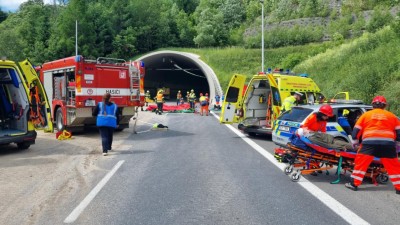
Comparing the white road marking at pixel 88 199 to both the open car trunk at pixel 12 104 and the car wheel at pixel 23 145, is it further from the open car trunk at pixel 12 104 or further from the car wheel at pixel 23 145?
the open car trunk at pixel 12 104

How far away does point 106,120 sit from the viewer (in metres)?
9.69

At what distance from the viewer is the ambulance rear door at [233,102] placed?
1345 centimetres

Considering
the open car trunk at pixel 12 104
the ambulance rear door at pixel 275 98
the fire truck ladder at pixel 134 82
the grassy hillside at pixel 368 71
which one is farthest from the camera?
the grassy hillside at pixel 368 71

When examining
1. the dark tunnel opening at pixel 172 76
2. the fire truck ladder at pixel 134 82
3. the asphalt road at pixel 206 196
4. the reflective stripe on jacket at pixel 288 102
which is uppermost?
the dark tunnel opening at pixel 172 76

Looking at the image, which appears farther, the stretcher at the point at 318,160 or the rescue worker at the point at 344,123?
the rescue worker at the point at 344,123

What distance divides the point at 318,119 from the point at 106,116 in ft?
17.0

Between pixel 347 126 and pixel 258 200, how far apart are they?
14.4 ft

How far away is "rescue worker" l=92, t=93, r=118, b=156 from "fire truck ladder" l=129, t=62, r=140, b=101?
427cm

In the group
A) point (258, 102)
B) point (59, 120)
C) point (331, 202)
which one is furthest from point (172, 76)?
point (331, 202)

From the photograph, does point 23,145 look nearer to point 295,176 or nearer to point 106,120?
point 106,120

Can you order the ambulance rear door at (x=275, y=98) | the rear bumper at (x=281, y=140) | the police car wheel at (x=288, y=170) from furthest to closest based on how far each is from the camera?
1. the ambulance rear door at (x=275, y=98)
2. the rear bumper at (x=281, y=140)
3. the police car wheel at (x=288, y=170)

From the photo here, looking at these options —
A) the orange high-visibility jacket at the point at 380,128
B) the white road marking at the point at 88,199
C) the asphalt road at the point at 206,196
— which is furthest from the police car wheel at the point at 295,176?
the white road marking at the point at 88,199

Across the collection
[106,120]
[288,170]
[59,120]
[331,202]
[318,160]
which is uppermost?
[106,120]

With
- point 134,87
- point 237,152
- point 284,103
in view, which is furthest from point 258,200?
point 134,87
